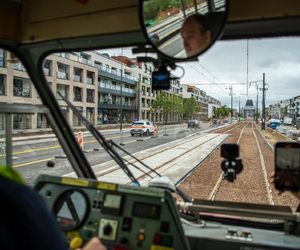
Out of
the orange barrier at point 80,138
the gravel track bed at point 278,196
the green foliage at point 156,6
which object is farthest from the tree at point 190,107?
the green foliage at point 156,6

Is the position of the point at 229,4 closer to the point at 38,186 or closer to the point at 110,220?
the point at 110,220

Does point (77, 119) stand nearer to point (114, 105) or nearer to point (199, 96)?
point (114, 105)

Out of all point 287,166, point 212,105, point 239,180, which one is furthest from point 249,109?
point 239,180

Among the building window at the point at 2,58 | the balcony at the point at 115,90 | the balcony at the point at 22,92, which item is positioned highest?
the building window at the point at 2,58

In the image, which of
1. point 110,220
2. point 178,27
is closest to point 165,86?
point 178,27

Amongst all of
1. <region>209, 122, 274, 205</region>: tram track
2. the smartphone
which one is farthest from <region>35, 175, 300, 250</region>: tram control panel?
<region>209, 122, 274, 205</region>: tram track

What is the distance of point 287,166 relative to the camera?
2.58 meters

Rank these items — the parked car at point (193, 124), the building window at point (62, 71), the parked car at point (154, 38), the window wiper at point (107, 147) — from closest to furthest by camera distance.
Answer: the parked car at point (154, 38) → the window wiper at point (107, 147) → the building window at point (62, 71) → the parked car at point (193, 124)

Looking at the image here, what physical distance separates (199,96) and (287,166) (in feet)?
4.56

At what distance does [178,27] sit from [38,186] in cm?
140

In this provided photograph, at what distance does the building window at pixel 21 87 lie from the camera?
3.26 meters

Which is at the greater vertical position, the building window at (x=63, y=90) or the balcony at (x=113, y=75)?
the balcony at (x=113, y=75)

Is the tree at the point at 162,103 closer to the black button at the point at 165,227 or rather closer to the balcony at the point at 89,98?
A: the balcony at the point at 89,98

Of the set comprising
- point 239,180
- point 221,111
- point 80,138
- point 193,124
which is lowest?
point 239,180
